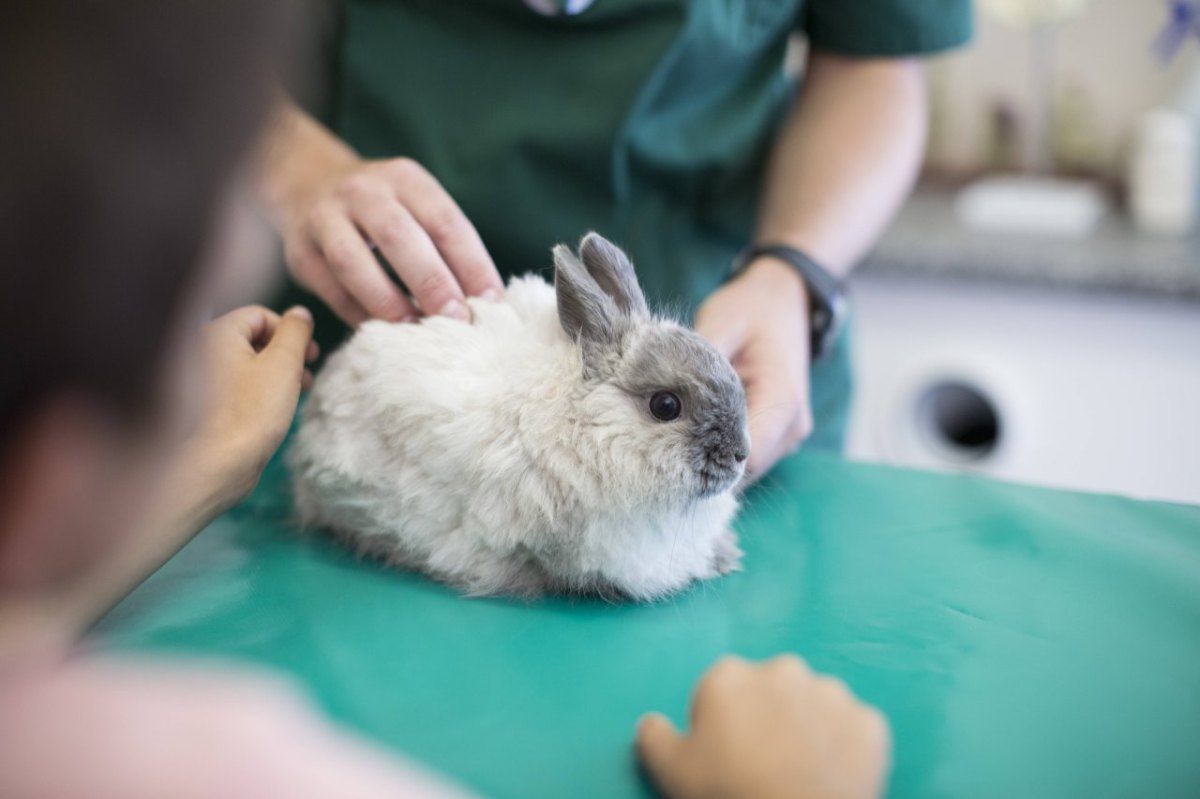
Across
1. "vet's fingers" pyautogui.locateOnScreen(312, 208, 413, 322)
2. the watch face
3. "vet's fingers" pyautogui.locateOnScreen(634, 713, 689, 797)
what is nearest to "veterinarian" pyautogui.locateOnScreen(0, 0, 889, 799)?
Answer: "vet's fingers" pyautogui.locateOnScreen(634, 713, 689, 797)

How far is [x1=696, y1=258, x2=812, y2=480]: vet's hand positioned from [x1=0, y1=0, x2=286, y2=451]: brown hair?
646mm

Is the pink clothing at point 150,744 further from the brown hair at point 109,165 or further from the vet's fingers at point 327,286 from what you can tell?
the vet's fingers at point 327,286

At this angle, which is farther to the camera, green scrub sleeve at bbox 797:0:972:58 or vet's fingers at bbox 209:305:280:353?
green scrub sleeve at bbox 797:0:972:58

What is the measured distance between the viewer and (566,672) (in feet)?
2.30

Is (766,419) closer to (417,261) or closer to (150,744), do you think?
(417,261)

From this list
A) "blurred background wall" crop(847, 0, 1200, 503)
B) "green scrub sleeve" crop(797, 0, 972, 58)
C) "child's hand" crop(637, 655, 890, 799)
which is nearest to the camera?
"child's hand" crop(637, 655, 890, 799)

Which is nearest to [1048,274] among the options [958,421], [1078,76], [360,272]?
[958,421]

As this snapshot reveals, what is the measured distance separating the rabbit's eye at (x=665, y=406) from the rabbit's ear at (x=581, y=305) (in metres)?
0.06

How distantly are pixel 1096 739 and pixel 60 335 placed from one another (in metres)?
0.61

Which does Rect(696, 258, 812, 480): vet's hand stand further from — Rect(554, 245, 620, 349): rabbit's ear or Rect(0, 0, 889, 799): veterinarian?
Rect(0, 0, 889, 799): veterinarian

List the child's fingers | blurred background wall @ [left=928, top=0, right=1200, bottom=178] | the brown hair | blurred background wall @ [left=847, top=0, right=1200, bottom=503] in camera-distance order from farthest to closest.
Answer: blurred background wall @ [left=928, top=0, right=1200, bottom=178], blurred background wall @ [left=847, top=0, right=1200, bottom=503], the child's fingers, the brown hair

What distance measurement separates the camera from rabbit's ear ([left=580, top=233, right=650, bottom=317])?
2.79 feet

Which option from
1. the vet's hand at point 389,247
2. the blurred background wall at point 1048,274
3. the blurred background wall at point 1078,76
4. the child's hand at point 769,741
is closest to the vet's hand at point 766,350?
the vet's hand at point 389,247

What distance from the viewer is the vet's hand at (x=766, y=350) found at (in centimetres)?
95
